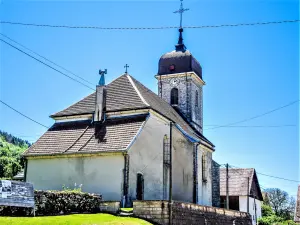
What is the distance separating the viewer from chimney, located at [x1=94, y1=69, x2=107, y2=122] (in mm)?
27344

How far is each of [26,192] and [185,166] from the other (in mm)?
17562

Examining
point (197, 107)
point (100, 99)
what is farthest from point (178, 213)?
point (197, 107)

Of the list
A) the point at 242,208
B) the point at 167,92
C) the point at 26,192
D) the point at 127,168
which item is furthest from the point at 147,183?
the point at 242,208

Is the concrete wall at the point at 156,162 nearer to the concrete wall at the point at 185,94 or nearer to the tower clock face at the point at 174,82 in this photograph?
the concrete wall at the point at 185,94

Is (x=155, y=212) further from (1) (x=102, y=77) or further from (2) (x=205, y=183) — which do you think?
(2) (x=205, y=183)

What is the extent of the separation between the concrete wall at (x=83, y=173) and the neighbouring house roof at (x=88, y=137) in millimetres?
515

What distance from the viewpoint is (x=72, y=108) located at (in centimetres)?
2914

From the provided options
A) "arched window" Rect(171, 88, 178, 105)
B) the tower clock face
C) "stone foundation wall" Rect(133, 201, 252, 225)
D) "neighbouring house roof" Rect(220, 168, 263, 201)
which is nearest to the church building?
"stone foundation wall" Rect(133, 201, 252, 225)

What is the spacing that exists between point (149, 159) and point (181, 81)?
624 inches

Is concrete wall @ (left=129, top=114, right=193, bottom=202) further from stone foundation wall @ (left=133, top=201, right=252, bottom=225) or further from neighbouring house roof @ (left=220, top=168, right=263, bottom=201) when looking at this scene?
neighbouring house roof @ (left=220, top=168, right=263, bottom=201)

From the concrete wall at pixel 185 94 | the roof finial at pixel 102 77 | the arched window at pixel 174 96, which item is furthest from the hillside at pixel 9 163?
the roof finial at pixel 102 77

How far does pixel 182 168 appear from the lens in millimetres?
32750

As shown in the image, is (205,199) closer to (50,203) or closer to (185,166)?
(185,166)

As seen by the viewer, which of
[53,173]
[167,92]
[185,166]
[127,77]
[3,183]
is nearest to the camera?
[3,183]
